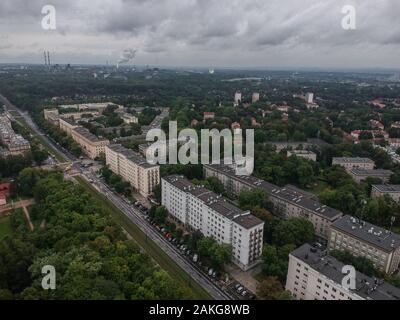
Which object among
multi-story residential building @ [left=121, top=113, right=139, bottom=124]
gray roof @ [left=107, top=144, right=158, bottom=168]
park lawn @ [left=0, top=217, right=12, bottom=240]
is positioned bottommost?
park lawn @ [left=0, top=217, right=12, bottom=240]

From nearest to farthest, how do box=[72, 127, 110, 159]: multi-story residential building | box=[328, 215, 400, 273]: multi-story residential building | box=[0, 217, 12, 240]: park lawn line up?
box=[328, 215, 400, 273]: multi-story residential building → box=[0, 217, 12, 240]: park lawn → box=[72, 127, 110, 159]: multi-story residential building

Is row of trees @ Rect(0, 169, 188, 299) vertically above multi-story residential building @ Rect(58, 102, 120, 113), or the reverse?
multi-story residential building @ Rect(58, 102, 120, 113)

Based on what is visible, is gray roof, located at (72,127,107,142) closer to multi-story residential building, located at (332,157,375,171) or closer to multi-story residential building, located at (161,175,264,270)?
multi-story residential building, located at (161,175,264,270)

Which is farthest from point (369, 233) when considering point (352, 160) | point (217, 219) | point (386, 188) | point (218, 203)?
point (352, 160)

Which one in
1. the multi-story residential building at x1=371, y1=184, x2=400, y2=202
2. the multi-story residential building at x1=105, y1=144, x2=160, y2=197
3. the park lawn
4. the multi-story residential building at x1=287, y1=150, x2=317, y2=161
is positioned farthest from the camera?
the multi-story residential building at x1=287, y1=150, x2=317, y2=161

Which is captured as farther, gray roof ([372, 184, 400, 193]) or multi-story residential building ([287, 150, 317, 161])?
multi-story residential building ([287, 150, 317, 161])

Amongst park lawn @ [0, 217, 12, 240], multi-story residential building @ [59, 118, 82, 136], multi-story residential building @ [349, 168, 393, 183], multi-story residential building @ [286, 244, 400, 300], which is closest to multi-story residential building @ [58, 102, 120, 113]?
multi-story residential building @ [59, 118, 82, 136]

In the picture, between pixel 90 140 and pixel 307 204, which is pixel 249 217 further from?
pixel 90 140
